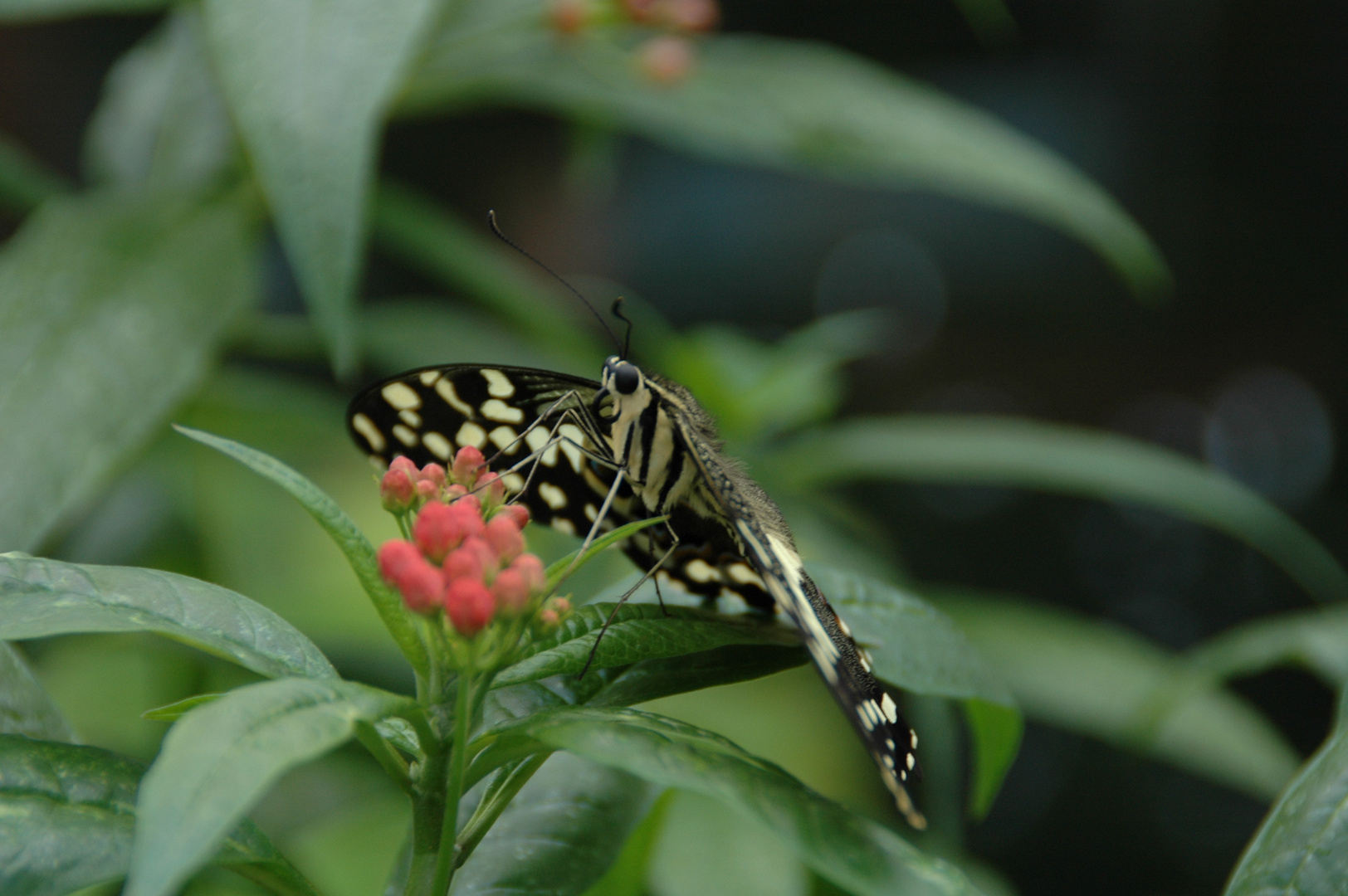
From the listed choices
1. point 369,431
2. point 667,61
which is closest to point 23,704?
point 369,431

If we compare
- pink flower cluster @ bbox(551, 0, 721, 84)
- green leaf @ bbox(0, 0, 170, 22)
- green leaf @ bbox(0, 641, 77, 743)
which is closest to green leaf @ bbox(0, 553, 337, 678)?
green leaf @ bbox(0, 641, 77, 743)

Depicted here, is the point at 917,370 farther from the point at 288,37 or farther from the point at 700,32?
the point at 288,37

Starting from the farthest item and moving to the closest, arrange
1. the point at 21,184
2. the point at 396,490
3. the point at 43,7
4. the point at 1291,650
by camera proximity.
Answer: the point at 21,184 → the point at 43,7 → the point at 1291,650 → the point at 396,490

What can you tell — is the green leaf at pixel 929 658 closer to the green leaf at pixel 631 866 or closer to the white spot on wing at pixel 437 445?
the green leaf at pixel 631 866

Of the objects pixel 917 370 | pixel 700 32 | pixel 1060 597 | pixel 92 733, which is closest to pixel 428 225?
pixel 700 32

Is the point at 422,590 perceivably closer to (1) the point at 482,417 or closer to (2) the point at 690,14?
(1) the point at 482,417

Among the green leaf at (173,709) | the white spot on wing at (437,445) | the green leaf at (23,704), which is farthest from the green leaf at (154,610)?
the white spot on wing at (437,445)
